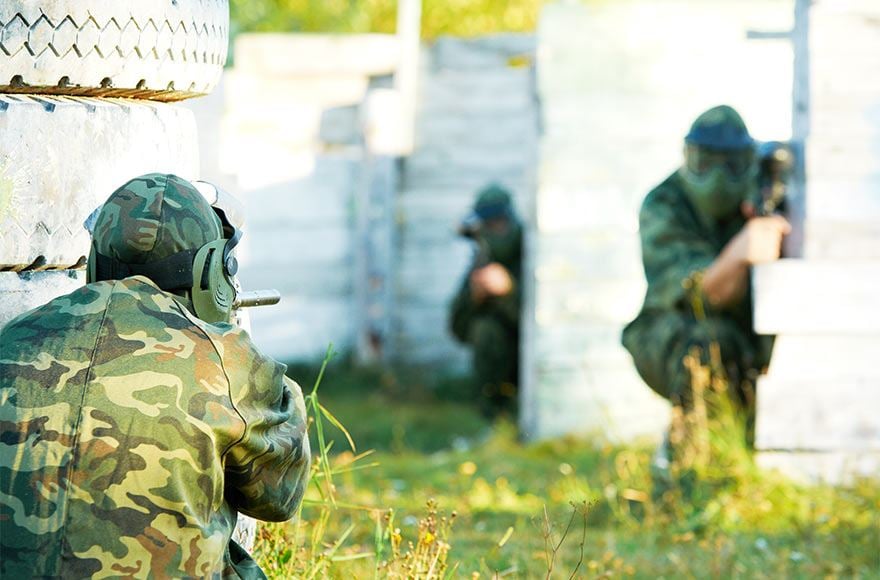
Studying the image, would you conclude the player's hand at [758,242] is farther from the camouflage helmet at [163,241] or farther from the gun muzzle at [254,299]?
the camouflage helmet at [163,241]

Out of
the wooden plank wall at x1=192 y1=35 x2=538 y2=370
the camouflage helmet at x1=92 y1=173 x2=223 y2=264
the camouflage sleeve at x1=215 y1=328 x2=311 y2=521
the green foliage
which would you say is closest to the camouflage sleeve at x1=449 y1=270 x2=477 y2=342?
the wooden plank wall at x1=192 y1=35 x2=538 y2=370

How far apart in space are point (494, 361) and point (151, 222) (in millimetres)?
7851

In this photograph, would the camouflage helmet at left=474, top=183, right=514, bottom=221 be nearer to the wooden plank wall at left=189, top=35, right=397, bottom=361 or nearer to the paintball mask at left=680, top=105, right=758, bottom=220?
the wooden plank wall at left=189, top=35, right=397, bottom=361

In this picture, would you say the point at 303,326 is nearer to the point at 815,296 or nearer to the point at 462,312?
the point at 462,312

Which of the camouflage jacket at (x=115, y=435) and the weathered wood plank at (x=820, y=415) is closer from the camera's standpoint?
the camouflage jacket at (x=115, y=435)

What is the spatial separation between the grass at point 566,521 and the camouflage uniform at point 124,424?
0.88 m

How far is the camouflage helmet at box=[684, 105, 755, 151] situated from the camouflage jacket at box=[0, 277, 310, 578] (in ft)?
13.8

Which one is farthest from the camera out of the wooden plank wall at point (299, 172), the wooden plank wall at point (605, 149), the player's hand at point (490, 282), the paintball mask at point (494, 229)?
the wooden plank wall at point (299, 172)

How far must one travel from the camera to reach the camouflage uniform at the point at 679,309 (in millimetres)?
6613

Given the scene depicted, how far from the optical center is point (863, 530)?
553 centimetres

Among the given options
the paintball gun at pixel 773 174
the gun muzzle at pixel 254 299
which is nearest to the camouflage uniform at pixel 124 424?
the gun muzzle at pixel 254 299

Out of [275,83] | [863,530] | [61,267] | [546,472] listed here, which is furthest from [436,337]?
[61,267]

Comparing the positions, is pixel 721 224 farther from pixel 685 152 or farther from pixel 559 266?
pixel 559 266

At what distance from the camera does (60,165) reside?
347 centimetres
